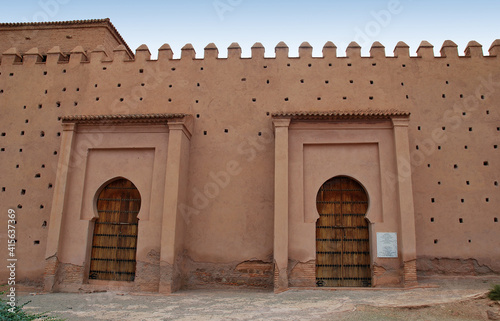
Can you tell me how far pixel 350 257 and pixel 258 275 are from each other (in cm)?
276

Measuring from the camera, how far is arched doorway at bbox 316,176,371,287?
11227mm

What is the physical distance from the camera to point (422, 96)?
42.9ft

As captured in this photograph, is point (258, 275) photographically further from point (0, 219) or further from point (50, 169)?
point (0, 219)

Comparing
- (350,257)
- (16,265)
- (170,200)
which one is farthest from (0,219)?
→ (350,257)

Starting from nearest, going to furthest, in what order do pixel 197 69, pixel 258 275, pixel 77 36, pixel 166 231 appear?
pixel 166 231 < pixel 258 275 < pixel 197 69 < pixel 77 36

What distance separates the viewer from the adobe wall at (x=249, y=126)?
12.1 metres

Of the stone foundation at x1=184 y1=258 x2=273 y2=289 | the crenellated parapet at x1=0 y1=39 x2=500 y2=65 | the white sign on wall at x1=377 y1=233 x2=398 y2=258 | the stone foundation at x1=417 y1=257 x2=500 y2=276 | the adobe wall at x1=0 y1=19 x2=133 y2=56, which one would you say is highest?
the adobe wall at x1=0 y1=19 x2=133 y2=56

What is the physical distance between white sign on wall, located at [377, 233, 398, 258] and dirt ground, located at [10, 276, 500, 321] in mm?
1052

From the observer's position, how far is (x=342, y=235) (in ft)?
37.7

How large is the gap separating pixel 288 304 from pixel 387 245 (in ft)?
12.3

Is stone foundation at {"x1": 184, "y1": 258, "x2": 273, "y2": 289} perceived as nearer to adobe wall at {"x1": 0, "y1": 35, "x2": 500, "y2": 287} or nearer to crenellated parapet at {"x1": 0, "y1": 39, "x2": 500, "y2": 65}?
adobe wall at {"x1": 0, "y1": 35, "x2": 500, "y2": 287}

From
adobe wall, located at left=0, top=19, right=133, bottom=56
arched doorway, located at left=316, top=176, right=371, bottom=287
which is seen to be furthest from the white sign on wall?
adobe wall, located at left=0, top=19, right=133, bottom=56

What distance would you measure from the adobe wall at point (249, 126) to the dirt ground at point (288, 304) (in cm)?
130

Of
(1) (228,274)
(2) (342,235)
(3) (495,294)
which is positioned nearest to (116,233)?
(1) (228,274)
